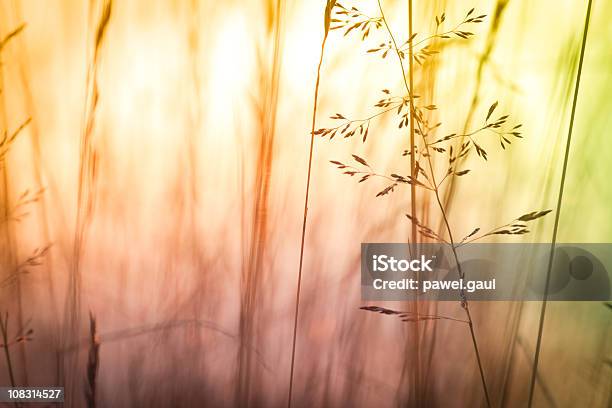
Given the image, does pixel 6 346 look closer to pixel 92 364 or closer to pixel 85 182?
pixel 92 364

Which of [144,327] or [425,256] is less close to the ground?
[425,256]

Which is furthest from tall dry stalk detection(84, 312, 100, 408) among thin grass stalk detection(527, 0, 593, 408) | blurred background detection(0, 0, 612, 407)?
thin grass stalk detection(527, 0, 593, 408)

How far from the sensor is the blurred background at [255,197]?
72 cm

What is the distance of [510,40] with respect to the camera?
72cm

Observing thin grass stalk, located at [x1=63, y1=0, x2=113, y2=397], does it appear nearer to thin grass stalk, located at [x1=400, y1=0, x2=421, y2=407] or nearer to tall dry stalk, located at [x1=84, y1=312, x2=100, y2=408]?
tall dry stalk, located at [x1=84, y1=312, x2=100, y2=408]

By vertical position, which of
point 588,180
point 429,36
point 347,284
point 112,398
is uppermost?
point 429,36

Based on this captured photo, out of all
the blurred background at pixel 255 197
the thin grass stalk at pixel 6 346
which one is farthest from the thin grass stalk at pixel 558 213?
the thin grass stalk at pixel 6 346

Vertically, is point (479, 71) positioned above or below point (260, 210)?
above

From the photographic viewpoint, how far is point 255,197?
2.50ft

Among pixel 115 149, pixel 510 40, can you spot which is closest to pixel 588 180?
pixel 510 40

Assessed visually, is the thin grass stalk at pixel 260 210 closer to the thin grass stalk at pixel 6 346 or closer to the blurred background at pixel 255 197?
the blurred background at pixel 255 197

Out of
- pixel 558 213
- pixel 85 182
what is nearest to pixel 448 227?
pixel 558 213

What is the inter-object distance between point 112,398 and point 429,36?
90 cm

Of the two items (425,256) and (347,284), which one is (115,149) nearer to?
(347,284)
